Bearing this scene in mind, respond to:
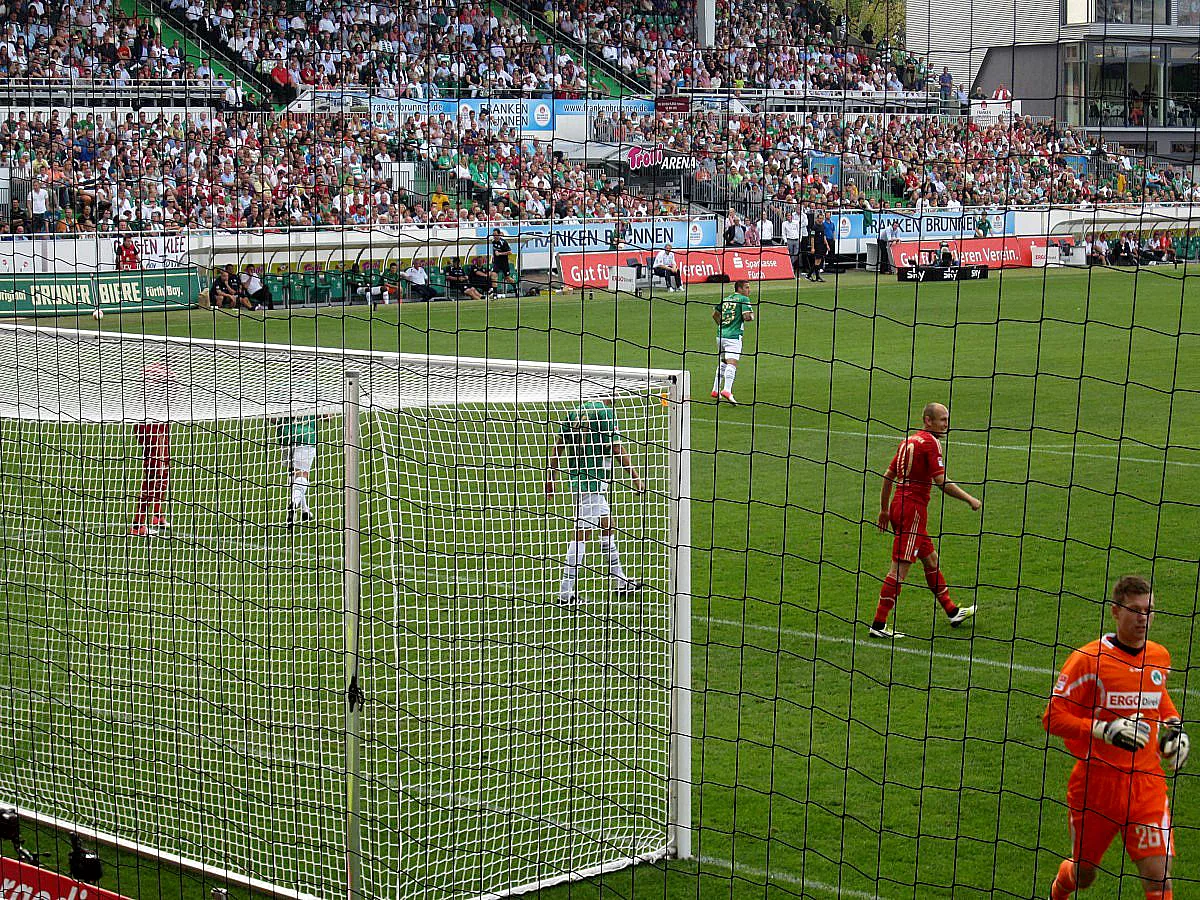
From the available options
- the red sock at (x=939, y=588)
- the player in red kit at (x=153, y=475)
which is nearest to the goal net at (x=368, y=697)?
the player in red kit at (x=153, y=475)

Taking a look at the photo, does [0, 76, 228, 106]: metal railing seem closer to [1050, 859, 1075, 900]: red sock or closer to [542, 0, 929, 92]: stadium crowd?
[542, 0, 929, 92]: stadium crowd

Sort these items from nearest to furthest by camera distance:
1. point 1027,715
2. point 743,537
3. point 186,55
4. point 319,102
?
1. point 1027,715
2. point 743,537
3. point 319,102
4. point 186,55

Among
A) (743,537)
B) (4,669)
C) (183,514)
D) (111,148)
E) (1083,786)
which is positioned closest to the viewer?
(1083,786)

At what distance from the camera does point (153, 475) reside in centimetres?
1016

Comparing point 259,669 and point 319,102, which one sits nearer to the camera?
point 259,669

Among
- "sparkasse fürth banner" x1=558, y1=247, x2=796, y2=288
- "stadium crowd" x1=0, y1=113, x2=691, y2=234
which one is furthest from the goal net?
"sparkasse fürth banner" x1=558, y1=247, x2=796, y2=288

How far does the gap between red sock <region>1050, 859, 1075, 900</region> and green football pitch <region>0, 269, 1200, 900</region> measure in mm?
431

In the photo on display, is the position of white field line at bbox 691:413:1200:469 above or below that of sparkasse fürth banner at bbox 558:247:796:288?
below

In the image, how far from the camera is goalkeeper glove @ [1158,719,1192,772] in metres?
5.40

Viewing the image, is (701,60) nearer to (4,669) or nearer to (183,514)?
(183,514)

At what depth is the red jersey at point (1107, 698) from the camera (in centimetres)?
552

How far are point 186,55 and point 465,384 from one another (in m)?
29.6

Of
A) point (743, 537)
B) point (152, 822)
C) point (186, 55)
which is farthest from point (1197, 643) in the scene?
point (186, 55)

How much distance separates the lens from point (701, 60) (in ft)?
98.6
